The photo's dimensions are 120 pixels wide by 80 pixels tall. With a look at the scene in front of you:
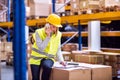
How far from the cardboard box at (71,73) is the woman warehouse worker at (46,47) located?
4.8 inches

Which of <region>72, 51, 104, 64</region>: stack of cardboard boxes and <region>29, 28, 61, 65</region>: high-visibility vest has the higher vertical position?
<region>29, 28, 61, 65</region>: high-visibility vest

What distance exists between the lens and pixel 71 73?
4766mm

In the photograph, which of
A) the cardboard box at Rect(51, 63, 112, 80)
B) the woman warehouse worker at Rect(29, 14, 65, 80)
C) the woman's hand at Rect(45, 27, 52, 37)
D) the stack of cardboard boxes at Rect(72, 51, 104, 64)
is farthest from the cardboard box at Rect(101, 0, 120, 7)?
the woman's hand at Rect(45, 27, 52, 37)

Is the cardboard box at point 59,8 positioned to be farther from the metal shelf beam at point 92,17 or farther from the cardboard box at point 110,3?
the cardboard box at point 110,3

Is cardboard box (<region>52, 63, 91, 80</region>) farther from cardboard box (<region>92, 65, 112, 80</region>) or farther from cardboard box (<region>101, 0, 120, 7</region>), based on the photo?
cardboard box (<region>101, 0, 120, 7</region>)

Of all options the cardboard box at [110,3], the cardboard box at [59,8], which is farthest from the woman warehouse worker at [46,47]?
the cardboard box at [59,8]

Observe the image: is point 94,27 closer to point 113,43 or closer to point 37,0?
point 113,43

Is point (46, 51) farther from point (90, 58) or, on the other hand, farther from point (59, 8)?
point (59, 8)

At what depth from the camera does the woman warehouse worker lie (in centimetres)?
480

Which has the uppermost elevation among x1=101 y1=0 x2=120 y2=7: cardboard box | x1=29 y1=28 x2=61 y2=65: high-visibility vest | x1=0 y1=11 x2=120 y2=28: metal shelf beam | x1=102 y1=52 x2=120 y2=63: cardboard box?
x1=101 y1=0 x2=120 y2=7: cardboard box

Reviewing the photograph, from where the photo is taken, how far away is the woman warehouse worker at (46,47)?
189 inches

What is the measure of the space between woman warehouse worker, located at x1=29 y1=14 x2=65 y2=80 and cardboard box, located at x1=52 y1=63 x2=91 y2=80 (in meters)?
0.12

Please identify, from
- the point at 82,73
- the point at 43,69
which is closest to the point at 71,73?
the point at 82,73

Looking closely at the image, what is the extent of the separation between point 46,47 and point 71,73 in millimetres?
584
